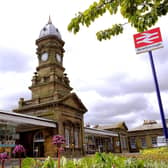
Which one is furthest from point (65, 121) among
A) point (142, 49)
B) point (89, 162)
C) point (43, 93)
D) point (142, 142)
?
point (142, 142)

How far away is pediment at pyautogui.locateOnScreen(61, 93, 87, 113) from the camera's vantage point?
2419 cm

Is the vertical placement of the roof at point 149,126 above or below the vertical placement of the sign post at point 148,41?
below

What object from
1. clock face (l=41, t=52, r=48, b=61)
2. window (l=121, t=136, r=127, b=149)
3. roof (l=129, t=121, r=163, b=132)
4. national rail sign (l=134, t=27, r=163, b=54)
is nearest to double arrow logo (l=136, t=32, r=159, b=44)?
national rail sign (l=134, t=27, r=163, b=54)

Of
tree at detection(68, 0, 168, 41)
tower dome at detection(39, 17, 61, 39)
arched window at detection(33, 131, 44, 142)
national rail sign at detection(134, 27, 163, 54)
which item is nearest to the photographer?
tree at detection(68, 0, 168, 41)

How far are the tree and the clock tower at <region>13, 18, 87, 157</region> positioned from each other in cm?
1957

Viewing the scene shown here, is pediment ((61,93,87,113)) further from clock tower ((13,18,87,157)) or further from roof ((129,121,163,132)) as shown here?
roof ((129,121,163,132))

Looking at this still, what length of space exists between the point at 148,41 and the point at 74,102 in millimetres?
16812

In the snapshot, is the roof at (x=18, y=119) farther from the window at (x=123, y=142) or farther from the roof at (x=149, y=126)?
the roof at (x=149, y=126)

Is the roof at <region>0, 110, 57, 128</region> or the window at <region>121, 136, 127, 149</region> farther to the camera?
the window at <region>121, 136, 127, 149</region>

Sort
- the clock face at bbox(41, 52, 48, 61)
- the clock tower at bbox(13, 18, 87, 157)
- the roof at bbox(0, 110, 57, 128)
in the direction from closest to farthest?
the roof at bbox(0, 110, 57, 128) → the clock tower at bbox(13, 18, 87, 157) → the clock face at bbox(41, 52, 48, 61)

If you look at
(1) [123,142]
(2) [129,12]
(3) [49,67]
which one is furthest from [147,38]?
(1) [123,142]

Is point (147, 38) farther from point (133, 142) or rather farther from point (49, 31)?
point (133, 142)

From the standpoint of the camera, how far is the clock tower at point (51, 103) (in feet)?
75.4

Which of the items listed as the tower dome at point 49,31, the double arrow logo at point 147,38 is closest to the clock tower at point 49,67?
the tower dome at point 49,31
